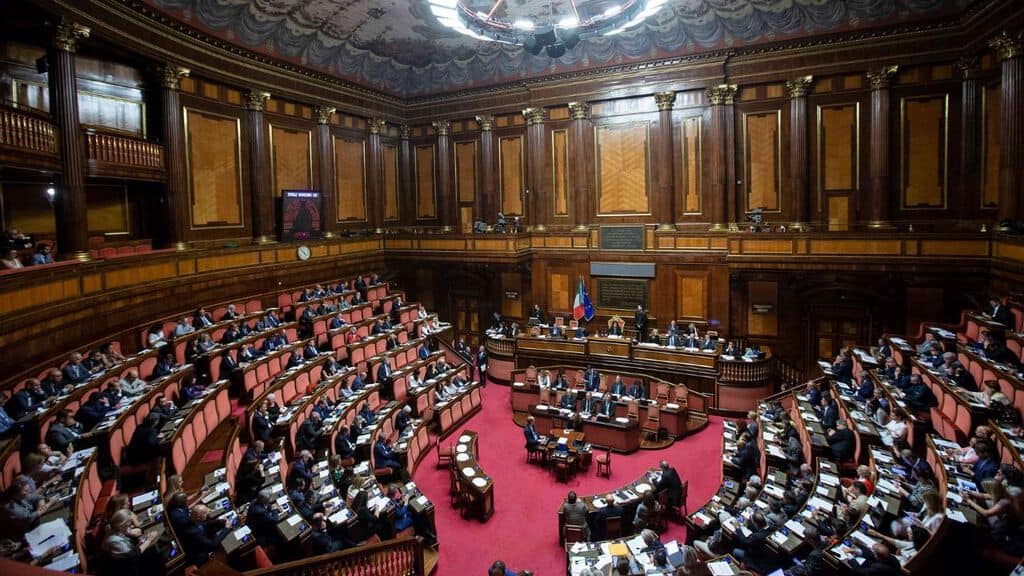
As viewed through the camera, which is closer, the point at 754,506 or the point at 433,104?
the point at 754,506

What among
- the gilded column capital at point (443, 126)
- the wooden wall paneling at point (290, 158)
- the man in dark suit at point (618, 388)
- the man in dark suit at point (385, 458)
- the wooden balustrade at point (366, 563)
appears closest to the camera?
the wooden balustrade at point (366, 563)

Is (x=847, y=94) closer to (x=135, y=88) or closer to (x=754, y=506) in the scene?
(x=754, y=506)

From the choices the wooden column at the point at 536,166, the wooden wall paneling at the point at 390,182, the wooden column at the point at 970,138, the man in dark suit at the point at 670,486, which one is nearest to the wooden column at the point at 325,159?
the wooden wall paneling at the point at 390,182

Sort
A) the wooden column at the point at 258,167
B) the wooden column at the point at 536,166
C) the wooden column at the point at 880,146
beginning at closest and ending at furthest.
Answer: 1. the wooden column at the point at 880,146
2. the wooden column at the point at 258,167
3. the wooden column at the point at 536,166

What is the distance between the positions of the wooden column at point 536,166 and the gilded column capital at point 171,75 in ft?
33.3

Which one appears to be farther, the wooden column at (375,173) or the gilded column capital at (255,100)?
the wooden column at (375,173)

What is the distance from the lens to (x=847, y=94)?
51.1 ft

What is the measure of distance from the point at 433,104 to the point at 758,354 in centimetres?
1408

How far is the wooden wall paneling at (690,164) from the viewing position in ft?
56.4

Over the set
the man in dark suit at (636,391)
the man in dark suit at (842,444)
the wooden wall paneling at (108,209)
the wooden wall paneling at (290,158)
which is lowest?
the man in dark suit at (636,391)

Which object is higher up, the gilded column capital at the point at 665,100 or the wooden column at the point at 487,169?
the gilded column capital at the point at 665,100

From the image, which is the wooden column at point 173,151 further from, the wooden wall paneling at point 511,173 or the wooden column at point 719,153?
the wooden column at point 719,153

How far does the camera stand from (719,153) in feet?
55.2

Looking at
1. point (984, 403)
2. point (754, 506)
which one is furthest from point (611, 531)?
point (984, 403)
